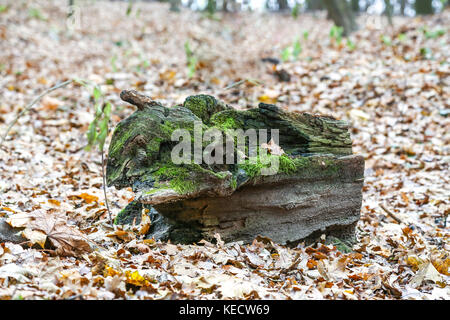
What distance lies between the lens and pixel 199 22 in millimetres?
15367

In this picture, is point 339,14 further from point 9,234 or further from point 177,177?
point 9,234

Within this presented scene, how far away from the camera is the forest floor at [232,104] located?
2809 millimetres

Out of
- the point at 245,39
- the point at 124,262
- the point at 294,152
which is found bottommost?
the point at 124,262

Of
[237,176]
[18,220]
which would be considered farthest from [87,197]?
[237,176]

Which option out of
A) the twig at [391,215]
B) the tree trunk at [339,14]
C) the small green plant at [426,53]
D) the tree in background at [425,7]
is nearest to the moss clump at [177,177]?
the twig at [391,215]

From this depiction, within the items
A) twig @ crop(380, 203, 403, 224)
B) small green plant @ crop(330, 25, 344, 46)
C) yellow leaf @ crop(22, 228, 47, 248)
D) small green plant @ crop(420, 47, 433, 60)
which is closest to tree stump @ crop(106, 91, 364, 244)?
yellow leaf @ crop(22, 228, 47, 248)

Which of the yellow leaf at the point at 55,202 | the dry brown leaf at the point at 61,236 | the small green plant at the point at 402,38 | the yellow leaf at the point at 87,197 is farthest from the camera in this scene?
the small green plant at the point at 402,38

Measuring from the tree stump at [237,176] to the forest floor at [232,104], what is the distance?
21cm

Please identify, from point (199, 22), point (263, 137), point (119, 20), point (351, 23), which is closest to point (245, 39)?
point (199, 22)

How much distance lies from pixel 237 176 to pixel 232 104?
461 cm

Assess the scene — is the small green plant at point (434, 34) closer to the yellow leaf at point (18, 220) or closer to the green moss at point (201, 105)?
the green moss at point (201, 105)

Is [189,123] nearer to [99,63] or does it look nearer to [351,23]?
[99,63]

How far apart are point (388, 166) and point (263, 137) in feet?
10.7

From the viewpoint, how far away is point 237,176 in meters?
3.29
